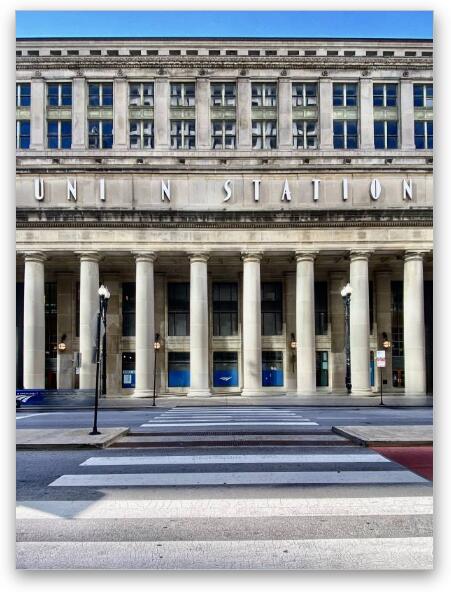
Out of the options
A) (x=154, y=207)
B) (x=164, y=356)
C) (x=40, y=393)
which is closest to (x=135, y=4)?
(x=40, y=393)

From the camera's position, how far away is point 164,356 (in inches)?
1780

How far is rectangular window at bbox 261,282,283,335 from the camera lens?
151 ft

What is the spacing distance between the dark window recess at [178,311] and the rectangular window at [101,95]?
18524 mm

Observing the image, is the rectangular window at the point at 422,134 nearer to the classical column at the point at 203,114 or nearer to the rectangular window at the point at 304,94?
the rectangular window at the point at 304,94

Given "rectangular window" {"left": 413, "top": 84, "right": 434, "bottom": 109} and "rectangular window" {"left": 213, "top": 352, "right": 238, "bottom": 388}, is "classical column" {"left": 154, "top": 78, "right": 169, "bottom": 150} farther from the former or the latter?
"rectangular window" {"left": 413, "top": 84, "right": 434, "bottom": 109}

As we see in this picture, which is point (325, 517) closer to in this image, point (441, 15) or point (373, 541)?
point (373, 541)

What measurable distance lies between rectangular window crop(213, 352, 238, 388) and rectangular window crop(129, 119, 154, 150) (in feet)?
65.3

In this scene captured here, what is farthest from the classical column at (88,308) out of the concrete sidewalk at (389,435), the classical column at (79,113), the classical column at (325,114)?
the concrete sidewalk at (389,435)

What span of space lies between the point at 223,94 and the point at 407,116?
53.1 feet

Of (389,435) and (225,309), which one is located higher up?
(225,309)

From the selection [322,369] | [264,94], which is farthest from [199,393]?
[264,94]

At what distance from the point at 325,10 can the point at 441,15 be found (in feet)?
5.39

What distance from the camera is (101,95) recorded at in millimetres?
52594

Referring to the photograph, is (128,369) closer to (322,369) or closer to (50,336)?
(50,336)
